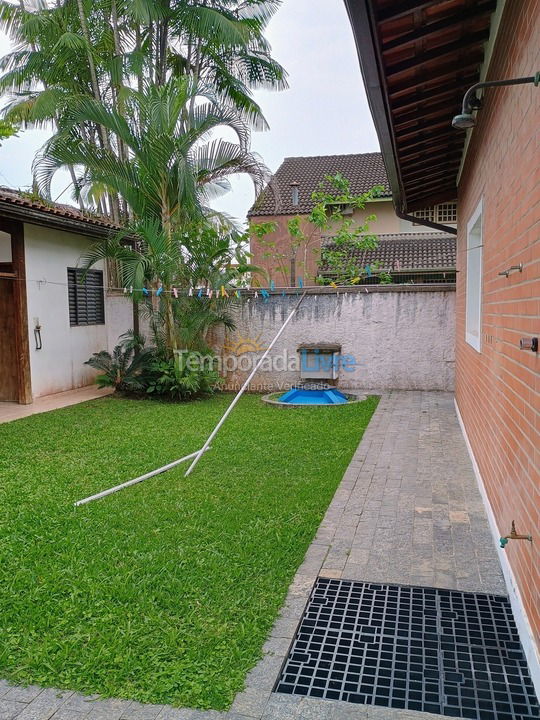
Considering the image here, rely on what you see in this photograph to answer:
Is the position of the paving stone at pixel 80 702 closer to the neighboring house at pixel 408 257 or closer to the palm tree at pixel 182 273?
the palm tree at pixel 182 273

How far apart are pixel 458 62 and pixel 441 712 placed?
3.81m

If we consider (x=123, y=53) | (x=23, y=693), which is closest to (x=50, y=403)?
(x=23, y=693)

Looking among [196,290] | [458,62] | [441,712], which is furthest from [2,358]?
[441,712]

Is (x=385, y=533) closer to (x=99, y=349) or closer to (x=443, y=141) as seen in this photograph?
(x=443, y=141)

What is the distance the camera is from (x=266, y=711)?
86.2 inches

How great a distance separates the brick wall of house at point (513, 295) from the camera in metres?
2.48

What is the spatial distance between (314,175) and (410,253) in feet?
18.8

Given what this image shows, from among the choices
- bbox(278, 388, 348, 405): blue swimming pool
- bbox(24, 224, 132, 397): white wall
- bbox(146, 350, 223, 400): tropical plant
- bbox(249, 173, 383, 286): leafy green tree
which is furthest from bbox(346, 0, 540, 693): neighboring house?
bbox(249, 173, 383, 286): leafy green tree

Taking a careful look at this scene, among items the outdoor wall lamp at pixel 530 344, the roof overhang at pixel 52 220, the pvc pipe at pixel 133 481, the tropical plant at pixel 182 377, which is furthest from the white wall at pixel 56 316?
the outdoor wall lamp at pixel 530 344

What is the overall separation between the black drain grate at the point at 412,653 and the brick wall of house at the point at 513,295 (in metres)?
0.23

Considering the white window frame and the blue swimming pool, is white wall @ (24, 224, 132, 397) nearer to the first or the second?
the blue swimming pool

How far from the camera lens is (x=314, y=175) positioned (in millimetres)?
21312

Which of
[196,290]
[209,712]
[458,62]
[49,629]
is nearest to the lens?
[209,712]

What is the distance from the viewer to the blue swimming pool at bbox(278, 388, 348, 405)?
9148mm
